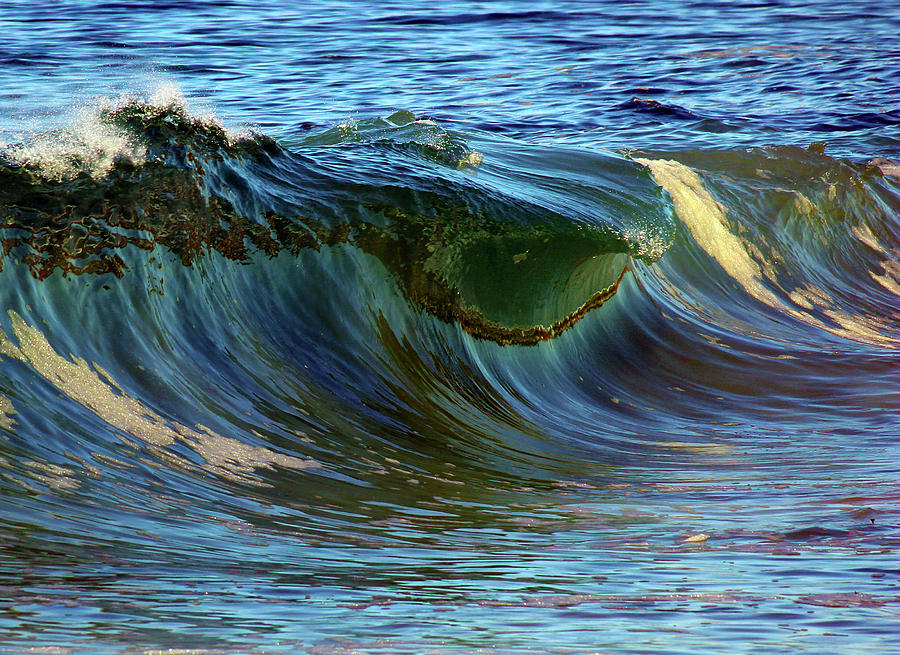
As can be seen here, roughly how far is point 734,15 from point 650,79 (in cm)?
549

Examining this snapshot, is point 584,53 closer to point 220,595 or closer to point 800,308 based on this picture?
point 800,308

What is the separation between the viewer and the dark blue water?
2377mm

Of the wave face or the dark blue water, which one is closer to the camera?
the dark blue water

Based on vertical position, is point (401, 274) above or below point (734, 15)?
below

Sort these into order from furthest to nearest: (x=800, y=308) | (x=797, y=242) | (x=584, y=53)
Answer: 1. (x=584, y=53)
2. (x=797, y=242)
3. (x=800, y=308)

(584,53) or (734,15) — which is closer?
(584,53)

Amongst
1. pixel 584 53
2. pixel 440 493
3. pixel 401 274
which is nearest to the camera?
pixel 440 493

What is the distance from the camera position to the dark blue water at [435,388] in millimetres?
2377

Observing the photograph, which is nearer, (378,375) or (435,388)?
(378,375)

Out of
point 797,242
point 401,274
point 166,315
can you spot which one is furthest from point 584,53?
point 166,315

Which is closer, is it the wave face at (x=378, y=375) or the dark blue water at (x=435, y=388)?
the dark blue water at (x=435, y=388)

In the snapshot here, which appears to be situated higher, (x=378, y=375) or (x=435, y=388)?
(x=378, y=375)

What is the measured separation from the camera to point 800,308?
746cm

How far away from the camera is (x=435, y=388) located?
4980 millimetres
